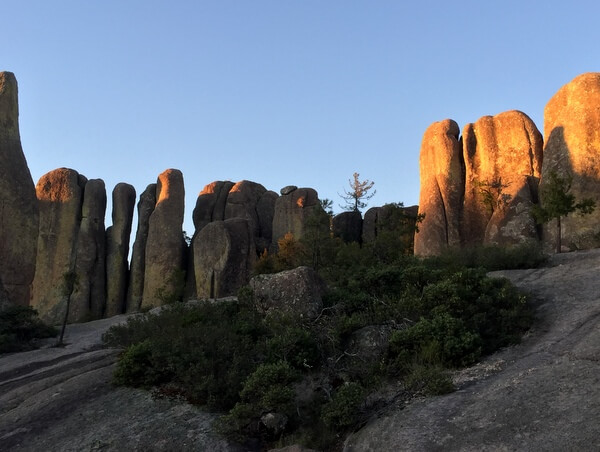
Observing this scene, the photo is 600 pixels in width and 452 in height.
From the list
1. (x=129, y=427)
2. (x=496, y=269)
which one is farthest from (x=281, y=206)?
(x=129, y=427)

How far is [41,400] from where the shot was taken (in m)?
10.9

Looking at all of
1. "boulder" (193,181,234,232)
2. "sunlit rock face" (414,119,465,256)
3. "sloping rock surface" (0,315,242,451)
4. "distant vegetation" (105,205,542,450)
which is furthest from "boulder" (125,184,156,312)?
"sloping rock surface" (0,315,242,451)

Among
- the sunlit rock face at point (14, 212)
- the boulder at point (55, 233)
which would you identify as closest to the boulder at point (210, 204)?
the boulder at point (55, 233)

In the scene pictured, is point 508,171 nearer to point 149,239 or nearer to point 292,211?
point 292,211

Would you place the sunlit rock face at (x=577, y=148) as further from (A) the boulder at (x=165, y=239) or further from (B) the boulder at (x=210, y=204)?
(B) the boulder at (x=210, y=204)

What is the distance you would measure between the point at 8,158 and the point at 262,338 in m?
18.0

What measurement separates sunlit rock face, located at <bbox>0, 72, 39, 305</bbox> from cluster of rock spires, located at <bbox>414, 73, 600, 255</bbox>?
23.4 meters

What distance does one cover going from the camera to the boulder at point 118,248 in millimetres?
46375

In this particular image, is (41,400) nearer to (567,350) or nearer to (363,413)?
(363,413)

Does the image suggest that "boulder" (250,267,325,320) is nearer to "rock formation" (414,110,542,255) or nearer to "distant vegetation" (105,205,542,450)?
"distant vegetation" (105,205,542,450)

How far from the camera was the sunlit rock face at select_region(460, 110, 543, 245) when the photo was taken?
34.8 m

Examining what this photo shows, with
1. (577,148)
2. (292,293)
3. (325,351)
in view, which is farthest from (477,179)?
(325,351)

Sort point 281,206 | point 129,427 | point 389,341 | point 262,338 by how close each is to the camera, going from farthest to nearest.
Result: point 281,206, point 262,338, point 389,341, point 129,427

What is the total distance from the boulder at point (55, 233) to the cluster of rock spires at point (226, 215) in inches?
3.3
